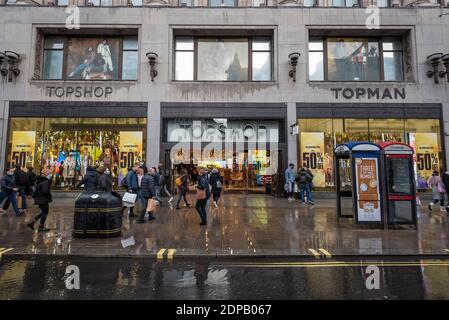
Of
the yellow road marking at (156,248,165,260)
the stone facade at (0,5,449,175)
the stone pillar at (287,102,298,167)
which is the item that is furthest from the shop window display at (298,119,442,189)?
the yellow road marking at (156,248,165,260)

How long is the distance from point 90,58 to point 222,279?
18000mm

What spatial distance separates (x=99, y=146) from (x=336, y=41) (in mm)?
16040

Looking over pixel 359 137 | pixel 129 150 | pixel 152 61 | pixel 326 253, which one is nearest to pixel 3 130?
pixel 129 150

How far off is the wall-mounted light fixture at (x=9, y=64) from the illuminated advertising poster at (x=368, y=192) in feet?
62.2

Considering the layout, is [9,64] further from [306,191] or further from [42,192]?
[306,191]

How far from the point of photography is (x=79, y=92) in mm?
17406

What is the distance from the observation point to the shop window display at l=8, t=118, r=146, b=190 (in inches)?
680

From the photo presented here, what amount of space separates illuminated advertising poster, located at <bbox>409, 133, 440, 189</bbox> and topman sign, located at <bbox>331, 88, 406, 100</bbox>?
2557 mm

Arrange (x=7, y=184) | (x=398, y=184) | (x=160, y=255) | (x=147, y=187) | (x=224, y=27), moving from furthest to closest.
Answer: (x=224, y=27) → (x=7, y=184) → (x=147, y=187) → (x=398, y=184) → (x=160, y=255)

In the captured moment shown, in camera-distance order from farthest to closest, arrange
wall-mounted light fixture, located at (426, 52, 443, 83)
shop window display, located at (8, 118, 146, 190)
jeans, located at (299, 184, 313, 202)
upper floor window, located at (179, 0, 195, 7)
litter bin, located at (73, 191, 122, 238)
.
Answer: upper floor window, located at (179, 0, 195, 7), shop window display, located at (8, 118, 146, 190), wall-mounted light fixture, located at (426, 52, 443, 83), jeans, located at (299, 184, 313, 202), litter bin, located at (73, 191, 122, 238)

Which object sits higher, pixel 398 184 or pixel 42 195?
pixel 398 184

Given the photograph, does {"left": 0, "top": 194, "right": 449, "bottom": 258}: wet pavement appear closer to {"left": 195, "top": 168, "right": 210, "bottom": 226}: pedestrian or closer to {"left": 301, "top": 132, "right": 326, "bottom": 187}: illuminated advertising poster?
{"left": 195, "top": 168, "right": 210, "bottom": 226}: pedestrian
